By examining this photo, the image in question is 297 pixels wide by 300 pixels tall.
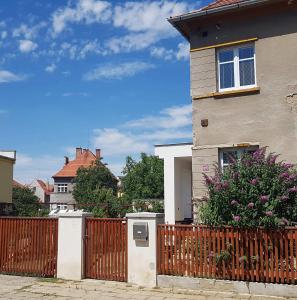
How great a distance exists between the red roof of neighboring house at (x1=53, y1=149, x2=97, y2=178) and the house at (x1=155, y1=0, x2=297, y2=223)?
243ft

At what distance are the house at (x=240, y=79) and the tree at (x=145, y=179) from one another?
55.2 metres

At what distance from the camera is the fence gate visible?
1048 centimetres

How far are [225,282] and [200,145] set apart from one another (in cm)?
481

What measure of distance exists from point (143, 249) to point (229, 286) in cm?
213

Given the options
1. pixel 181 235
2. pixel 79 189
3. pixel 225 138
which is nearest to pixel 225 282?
pixel 181 235

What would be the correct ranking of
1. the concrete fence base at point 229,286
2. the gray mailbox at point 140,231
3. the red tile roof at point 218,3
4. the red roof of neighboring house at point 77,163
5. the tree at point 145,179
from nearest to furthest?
the concrete fence base at point 229,286 < the gray mailbox at point 140,231 < the red tile roof at point 218,3 < the tree at point 145,179 < the red roof of neighboring house at point 77,163

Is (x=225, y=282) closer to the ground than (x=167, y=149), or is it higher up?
closer to the ground

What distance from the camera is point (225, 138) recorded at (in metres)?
12.8

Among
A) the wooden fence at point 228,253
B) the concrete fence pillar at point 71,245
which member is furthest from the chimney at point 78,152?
the wooden fence at point 228,253

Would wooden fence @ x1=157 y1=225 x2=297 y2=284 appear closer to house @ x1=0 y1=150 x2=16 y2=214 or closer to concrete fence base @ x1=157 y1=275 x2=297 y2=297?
concrete fence base @ x1=157 y1=275 x2=297 y2=297

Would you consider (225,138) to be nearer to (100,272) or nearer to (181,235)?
(181,235)

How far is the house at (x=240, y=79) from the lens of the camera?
1223 cm

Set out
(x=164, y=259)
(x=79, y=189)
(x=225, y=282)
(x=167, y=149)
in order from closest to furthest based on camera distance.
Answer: (x=225, y=282) → (x=164, y=259) → (x=167, y=149) → (x=79, y=189)

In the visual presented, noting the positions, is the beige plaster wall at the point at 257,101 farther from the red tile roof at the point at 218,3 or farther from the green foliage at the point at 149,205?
the green foliage at the point at 149,205
